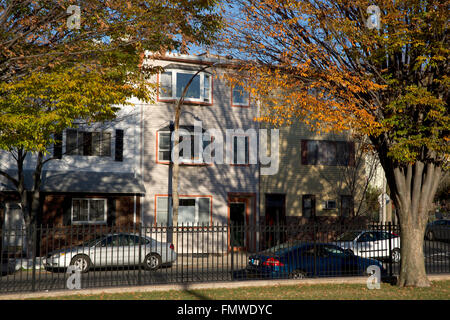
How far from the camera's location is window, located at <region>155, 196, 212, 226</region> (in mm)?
26344

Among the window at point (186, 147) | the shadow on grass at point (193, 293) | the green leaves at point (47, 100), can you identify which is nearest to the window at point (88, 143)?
the window at point (186, 147)

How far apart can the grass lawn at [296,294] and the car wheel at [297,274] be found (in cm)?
94

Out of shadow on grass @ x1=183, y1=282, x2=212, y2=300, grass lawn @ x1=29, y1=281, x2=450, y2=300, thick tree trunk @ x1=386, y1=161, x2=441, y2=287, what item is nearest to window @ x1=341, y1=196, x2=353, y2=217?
thick tree trunk @ x1=386, y1=161, x2=441, y2=287

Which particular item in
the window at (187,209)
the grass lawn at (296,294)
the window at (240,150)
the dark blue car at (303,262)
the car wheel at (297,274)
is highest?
the window at (240,150)

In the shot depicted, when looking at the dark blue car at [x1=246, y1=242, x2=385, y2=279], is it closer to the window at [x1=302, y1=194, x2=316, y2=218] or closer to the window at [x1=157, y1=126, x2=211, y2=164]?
the window at [x1=157, y1=126, x2=211, y2=164]

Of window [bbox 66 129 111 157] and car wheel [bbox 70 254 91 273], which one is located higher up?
window [bbox 66 129 111 157]

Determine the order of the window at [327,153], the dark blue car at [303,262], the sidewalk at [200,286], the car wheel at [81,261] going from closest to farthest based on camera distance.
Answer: the sidewalk at [200,286] < the dark blue car at [303,262] < the car wheel at [81,261] < the window at [327,153]

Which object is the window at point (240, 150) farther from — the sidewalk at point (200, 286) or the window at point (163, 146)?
the sidewalk at point (200, 286)

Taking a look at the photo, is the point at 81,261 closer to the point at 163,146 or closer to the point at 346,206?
the point at 163,146

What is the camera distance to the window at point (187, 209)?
26.3 meters

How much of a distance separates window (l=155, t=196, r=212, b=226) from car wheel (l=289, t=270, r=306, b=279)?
11614 mm

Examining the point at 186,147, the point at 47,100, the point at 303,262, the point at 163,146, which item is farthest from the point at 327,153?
the point at 47,100

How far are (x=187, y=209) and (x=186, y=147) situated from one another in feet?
10.5

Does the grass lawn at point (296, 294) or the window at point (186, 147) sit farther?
the window at point (186, 147)
